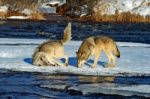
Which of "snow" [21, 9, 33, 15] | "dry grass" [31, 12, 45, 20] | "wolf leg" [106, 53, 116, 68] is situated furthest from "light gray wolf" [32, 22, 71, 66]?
"snow" [21, 9, 33, 15]

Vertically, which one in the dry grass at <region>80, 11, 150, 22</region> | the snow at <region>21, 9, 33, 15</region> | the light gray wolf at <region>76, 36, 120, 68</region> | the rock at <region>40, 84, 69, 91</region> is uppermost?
the light gray wolf at <region>76, 36, 120, 68</region>

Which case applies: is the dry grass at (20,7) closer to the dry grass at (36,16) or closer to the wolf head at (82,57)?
the dry grass at (36,16)

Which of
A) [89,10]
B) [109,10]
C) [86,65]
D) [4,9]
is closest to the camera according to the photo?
[86,65]

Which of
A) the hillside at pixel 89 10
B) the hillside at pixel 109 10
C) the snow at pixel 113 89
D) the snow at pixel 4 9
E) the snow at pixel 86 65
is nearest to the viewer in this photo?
the snow at pixel 113 89

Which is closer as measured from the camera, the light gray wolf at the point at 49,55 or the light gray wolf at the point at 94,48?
the light gray wolf at the point at 94,48

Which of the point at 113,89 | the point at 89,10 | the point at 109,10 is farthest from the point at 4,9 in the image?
the point at 113,89

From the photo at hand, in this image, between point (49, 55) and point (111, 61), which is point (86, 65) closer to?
point (111, 61)

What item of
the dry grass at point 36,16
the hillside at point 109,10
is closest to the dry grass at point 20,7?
the dry grass at point 36,16

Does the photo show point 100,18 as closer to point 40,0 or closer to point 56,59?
point 40,0

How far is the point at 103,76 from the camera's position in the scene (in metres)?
17.0

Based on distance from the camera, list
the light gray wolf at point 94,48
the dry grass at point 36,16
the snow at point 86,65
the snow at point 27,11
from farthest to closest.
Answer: the snow at point 27,11 → the dry grass at point 36,16 → the light gray wolf at point 94,48 → the snow at point 86,65

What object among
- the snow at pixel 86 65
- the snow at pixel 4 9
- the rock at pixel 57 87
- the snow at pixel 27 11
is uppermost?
the rock at pixel 57 87

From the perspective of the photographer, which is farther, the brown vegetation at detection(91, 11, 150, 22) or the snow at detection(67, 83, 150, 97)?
the brown vegetation at detection(91, 11, 150, 22)

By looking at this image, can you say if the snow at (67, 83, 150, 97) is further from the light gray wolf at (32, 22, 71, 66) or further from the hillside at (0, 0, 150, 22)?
the hillside at (0, 0, 150, 22)
